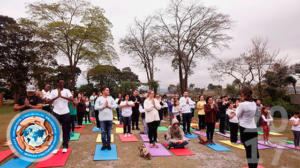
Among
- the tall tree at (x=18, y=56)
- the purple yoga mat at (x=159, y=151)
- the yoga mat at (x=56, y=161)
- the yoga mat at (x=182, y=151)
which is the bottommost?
the yoga mat at (x=182, y=151)

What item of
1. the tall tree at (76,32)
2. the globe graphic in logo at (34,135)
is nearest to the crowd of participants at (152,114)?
the globe graphic in logo at (34,135)

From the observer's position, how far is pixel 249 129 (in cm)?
347

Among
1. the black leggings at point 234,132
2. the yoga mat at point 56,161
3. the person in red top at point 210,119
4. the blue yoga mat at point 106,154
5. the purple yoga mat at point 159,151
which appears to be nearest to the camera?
the yoga mat at point 56,161

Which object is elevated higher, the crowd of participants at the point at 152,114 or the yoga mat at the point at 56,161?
the crowd of participants at the point at 152,114

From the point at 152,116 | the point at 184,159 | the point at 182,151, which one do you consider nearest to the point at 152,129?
the point at 152,116

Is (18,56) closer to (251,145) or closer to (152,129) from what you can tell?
(152,129)

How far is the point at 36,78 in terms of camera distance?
25.0 meters

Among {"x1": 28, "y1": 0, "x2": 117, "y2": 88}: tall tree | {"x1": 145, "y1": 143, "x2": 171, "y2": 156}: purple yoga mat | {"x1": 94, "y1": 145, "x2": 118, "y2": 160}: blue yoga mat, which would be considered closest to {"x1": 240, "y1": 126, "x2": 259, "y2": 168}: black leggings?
{"x1": 145, "y1": 143, "x2": 171, "y2": 156}: purple yoga mat

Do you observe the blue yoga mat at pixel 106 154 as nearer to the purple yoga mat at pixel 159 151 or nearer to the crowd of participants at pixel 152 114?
the crowd of participants at pixel 152 114

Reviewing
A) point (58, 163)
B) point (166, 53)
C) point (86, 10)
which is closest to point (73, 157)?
point (58, 163)

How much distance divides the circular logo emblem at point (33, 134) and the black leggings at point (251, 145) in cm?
422

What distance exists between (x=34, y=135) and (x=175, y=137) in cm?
423

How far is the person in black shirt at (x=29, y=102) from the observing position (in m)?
4.12

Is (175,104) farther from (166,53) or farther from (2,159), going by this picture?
(166,53)
